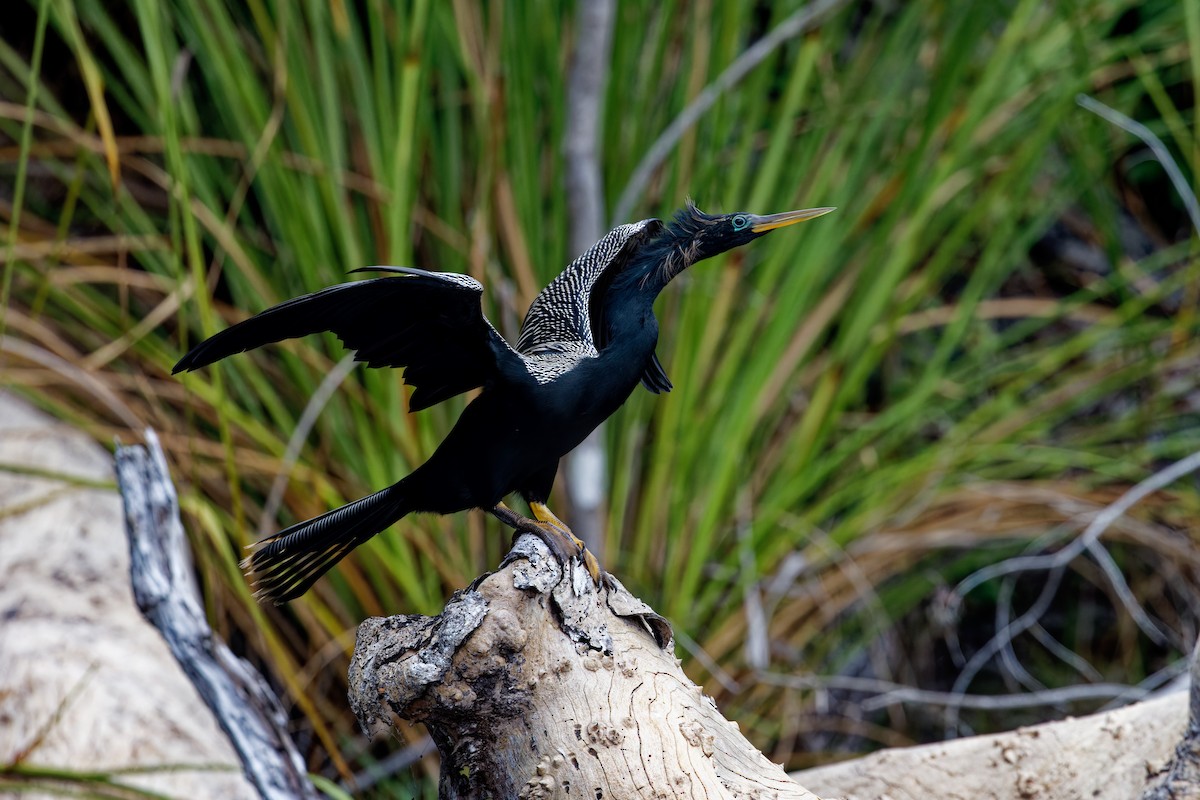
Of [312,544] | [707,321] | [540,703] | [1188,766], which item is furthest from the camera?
[707,321]

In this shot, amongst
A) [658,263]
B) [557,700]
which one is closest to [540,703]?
[557,700]

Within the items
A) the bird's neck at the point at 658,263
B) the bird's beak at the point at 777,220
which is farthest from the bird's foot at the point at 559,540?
the bird's beak at the point at 777,220

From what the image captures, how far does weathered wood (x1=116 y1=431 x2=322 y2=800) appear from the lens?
4.84ft

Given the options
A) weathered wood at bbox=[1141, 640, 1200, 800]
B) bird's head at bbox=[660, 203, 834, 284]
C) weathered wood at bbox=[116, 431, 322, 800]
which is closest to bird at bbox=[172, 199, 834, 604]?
bird's head at bbox=[660, 203, 834, 284]

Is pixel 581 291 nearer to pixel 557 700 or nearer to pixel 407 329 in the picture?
pixel 407 329

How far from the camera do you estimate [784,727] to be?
2201 millimetres

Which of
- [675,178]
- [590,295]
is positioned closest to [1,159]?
[675,178]

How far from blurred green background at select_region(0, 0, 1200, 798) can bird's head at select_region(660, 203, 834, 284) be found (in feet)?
2.50

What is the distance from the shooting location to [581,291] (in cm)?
150

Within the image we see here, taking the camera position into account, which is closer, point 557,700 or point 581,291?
point 557,700

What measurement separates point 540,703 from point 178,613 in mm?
574

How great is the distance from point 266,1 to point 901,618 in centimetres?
196

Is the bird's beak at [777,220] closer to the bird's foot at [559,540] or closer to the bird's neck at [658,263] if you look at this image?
the bird's neck at [658,263]

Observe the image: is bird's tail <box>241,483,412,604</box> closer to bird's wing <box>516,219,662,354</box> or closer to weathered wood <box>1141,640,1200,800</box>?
bird's wing <box>516,219,662,354</box>
